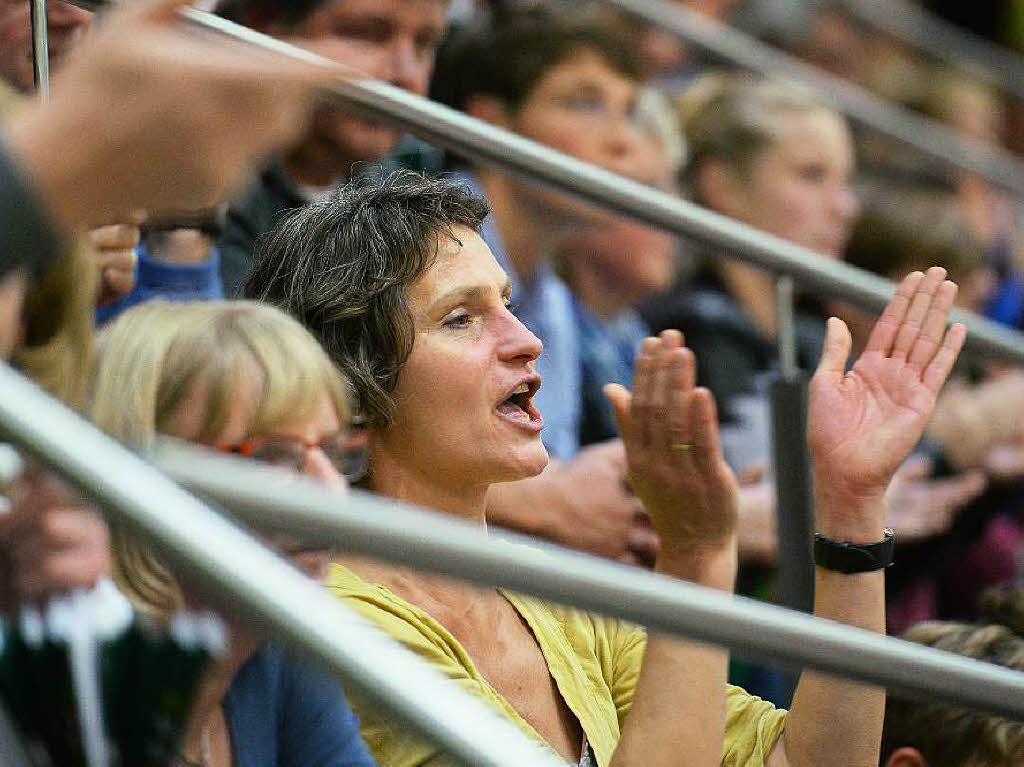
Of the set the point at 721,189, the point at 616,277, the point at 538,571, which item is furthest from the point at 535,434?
the point at 721,189

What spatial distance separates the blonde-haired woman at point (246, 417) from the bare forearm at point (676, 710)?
251mm

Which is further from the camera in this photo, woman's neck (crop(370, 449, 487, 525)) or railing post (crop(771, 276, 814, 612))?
railing post (crop(771, 276, 814, 612))

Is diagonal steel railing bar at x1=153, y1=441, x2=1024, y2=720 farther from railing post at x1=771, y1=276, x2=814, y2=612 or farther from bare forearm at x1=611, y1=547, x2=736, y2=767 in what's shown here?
railing post at x1=771, y1=276, x2=814, y2=612

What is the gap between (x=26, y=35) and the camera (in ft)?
4.95

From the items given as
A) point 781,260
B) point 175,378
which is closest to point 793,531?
point 781,260

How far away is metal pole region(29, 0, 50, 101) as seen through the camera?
142 centimetres

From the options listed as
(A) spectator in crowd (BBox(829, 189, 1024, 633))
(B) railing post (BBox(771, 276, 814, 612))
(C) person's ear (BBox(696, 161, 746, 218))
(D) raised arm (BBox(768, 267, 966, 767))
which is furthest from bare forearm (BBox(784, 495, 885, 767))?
(C) person's ear (BBox(696, 161, 746, 218))

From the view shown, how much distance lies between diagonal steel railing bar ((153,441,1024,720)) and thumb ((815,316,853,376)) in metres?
0.53

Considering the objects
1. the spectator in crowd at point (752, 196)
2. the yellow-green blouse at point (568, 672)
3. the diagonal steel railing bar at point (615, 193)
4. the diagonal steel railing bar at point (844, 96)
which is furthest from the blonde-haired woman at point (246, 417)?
the diagonal steel railing bar at point (844, 96)

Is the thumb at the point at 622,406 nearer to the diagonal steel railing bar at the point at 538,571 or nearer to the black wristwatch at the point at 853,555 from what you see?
the black wristwatch at the point at 853,555

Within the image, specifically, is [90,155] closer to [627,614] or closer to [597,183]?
[627,614]

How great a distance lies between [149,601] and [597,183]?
95 cm

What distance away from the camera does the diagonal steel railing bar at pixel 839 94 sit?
320cm

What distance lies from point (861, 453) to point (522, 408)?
305mm
